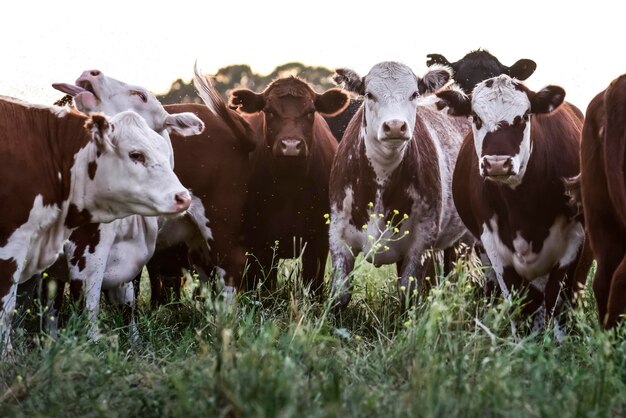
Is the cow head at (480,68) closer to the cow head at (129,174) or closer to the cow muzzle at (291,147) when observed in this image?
the cow muzzle at (291,147)

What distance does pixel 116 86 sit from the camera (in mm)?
7562

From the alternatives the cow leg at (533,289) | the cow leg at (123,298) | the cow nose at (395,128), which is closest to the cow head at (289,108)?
the cow nose at (395,128)

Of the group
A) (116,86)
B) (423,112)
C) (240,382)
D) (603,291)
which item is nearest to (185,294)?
(116,86)

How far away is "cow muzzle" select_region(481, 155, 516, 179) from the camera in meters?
6.83

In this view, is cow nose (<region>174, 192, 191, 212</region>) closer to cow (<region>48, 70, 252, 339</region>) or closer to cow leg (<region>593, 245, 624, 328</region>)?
cow (<region>48, 70, 252, 339</region>)

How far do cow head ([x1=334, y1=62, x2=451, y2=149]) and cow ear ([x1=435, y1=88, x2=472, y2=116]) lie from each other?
0.28m

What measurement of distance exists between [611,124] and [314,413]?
265 centimetres

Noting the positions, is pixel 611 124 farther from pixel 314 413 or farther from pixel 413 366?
pixel 314 413

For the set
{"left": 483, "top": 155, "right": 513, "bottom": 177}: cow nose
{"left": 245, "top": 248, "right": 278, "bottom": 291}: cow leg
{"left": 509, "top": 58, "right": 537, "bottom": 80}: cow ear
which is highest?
{"left": 509, "top": 58, "right": 537, "bottom": 80}: cow ear

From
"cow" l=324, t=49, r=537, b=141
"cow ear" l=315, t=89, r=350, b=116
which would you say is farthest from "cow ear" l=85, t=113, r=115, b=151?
"cow" l=324, t=49, r=537, b=141

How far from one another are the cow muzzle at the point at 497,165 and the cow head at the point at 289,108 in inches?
70.8

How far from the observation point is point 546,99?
7285mm

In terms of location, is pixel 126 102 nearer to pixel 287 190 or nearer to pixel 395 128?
pixel 287 190

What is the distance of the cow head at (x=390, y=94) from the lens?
7.46 meters
